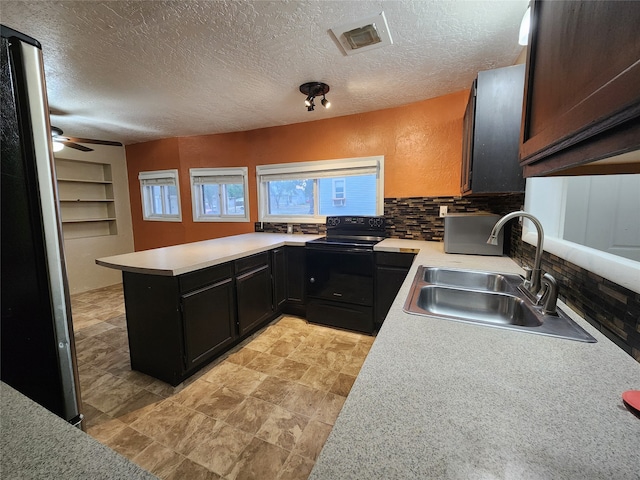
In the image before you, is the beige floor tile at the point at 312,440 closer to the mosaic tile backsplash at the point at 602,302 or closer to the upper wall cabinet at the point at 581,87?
the mosaic tile backsplash at the point at 602,302

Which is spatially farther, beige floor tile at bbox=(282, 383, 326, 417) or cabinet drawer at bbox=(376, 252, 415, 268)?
cabinet drawer at bbox=(376, 252, 415, 268)

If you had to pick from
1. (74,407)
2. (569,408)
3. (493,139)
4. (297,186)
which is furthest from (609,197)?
(297,186)

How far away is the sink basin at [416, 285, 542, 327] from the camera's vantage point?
4.02ft

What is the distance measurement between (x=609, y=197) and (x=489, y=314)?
2.70ft

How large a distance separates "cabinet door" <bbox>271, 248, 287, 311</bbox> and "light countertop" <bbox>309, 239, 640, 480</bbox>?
2040 millimetres

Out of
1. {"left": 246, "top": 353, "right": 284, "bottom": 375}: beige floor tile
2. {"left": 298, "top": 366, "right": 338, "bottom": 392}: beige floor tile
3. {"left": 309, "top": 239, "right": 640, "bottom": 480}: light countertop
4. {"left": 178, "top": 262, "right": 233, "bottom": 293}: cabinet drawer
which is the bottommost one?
{"left": 298, "top": 366, "right": 338, "bottom": 392}: beige floor tile

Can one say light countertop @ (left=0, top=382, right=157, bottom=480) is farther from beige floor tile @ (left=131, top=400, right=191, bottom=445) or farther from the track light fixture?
the track light fixture

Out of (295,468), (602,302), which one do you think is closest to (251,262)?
(295,468)

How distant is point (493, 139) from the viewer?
1.60 metres

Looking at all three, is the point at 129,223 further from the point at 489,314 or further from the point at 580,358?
the point at 580,358

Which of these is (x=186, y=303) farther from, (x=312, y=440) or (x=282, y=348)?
(x=312, y=440)

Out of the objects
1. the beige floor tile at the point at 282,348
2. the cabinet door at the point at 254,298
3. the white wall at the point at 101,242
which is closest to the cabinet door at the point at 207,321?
the cabinet door at the point at 254,298

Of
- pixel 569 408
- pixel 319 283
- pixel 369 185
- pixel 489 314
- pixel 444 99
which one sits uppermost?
pixel 444 99

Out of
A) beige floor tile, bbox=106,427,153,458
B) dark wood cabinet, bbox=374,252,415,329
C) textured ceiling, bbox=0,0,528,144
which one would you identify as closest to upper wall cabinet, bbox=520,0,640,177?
textured ceiling, bbox=0,0,528,144
